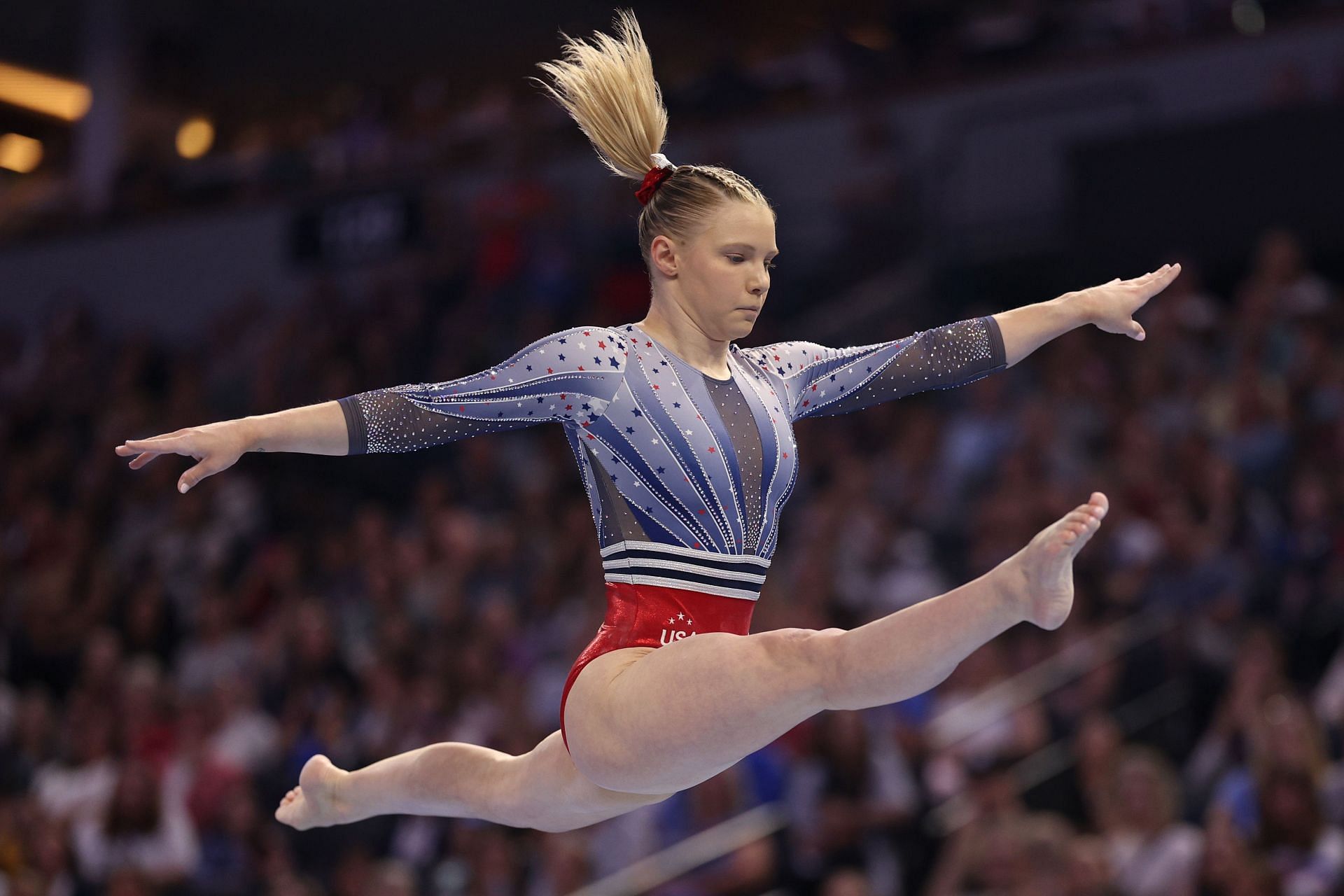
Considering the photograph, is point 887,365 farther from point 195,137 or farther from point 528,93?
point 195,137

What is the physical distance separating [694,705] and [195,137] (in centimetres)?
1384

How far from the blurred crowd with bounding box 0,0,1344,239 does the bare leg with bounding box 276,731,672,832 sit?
6.91 metres

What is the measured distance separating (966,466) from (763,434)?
486 centimetres

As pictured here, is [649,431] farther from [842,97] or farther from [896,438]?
[842,97]

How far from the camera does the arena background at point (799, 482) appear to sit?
21.4 feet

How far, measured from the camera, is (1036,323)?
372 centimetres

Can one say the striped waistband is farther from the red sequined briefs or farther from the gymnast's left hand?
the gymnast's left hand

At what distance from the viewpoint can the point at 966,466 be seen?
26.9ft

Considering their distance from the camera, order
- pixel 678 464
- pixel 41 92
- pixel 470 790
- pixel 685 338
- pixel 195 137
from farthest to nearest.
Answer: pixel 41 92
pixel 195 137
pixel 470 790
pixel 685 338
pixel 678 464

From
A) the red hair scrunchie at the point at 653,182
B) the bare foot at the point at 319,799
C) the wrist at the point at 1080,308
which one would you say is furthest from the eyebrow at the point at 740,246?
the bare foot at the point at 319,799

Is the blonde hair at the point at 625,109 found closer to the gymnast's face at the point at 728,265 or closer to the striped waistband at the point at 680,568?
the gymnast's face at the point at 728,265

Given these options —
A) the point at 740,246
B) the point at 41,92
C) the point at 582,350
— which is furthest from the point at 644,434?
the point at 41,92

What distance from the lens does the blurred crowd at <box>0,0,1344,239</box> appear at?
10.2 meters

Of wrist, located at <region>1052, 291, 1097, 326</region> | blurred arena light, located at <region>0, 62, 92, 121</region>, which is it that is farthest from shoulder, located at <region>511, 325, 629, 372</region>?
blurred arena light, located at <region>0, 62, 92, 121</region>
